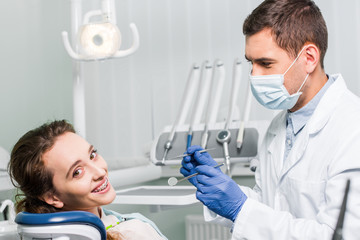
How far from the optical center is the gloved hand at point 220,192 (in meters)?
1.28

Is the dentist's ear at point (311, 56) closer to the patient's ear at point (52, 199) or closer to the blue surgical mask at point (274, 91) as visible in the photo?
the blue surgical mask at point (274, 91)

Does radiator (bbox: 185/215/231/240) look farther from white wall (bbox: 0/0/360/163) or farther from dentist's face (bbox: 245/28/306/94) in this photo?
dentist's face (bbox: 245/28/306/94)

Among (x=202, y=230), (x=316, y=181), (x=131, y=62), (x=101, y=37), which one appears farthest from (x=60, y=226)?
(x=131, y=62)

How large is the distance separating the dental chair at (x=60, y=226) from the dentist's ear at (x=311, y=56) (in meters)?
0.82

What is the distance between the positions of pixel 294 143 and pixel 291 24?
38cm

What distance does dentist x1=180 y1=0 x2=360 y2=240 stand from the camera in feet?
3.97

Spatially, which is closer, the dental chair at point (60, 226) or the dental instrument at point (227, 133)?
the dental chair at point (60, 226)

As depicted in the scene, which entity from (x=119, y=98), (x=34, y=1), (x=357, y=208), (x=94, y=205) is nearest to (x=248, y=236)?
(x=357, y=208)

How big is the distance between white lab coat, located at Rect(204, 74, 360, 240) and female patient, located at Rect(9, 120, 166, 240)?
0.38m

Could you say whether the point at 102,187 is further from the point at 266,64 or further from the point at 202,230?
the point at 202,230

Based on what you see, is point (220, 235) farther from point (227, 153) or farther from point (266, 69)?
point (266, 69)

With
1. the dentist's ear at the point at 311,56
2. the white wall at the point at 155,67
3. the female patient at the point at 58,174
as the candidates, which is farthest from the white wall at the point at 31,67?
the dentist's ear at the point at 311,56

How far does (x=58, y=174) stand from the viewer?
46.8 inches

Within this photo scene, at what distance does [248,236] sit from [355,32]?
144cm
